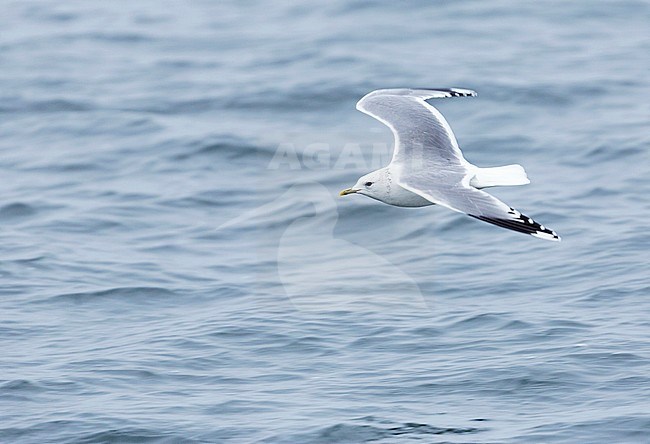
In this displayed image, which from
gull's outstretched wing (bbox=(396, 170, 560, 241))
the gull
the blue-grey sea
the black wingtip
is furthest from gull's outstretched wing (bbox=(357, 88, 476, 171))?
the black wingtip

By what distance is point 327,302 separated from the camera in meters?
10.4

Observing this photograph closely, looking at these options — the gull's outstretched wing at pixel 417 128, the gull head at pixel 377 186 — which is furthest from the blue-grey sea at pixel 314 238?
the gull's outstretched wing at pixel 417 128

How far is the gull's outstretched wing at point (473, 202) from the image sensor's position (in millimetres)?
6969

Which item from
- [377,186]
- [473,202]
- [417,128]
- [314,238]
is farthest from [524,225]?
[314,238]

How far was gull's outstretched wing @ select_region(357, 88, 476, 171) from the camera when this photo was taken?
29.8 ft

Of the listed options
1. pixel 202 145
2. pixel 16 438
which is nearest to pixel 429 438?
pixel 16 438

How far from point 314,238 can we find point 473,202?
181 inches

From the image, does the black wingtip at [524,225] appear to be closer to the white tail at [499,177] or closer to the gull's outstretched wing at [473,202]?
the gull's outstretched wing at [473,202]

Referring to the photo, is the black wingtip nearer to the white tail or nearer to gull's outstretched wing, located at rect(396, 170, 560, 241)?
gull's outstretched wing, located at rect(396, 170, 560, 241)

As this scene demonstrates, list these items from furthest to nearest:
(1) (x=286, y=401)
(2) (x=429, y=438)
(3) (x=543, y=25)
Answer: (3) (x=543, y=25) → (1) (x=286, y=401) → (2) (x=429, y=438)

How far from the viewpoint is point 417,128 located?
9.70 m

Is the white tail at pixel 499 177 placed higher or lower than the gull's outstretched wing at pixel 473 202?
lower

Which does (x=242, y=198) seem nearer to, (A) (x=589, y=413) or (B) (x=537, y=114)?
(B) (x=537, y=114)

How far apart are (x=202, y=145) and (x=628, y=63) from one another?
19.1 feet
